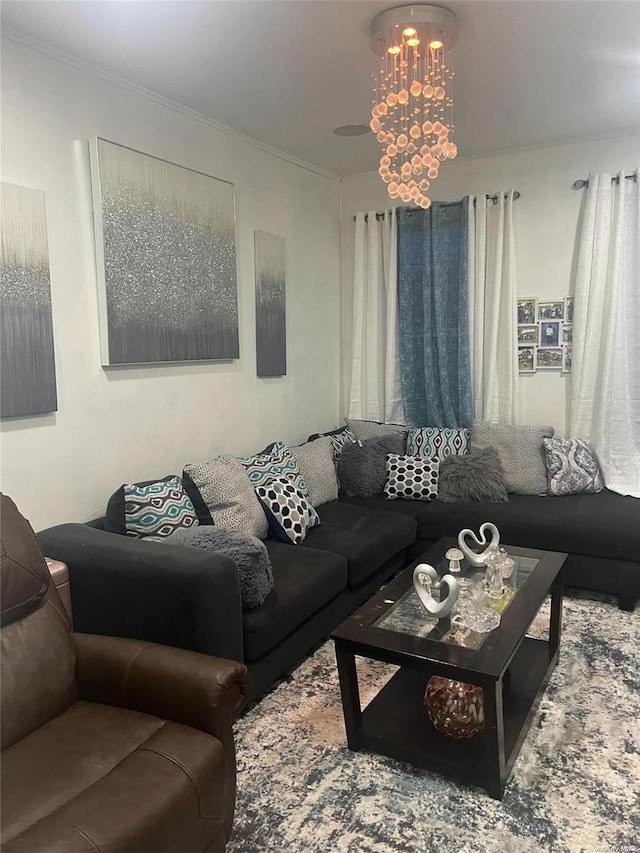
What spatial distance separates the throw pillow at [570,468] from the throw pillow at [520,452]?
51 millimetres

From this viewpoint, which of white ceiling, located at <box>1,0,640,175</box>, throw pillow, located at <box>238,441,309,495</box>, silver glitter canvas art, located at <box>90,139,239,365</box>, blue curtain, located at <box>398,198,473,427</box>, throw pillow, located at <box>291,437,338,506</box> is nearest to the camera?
white ceiling, located at <box>1,0,640,175</box>

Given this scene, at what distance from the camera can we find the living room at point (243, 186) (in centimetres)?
230

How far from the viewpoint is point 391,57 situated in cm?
247

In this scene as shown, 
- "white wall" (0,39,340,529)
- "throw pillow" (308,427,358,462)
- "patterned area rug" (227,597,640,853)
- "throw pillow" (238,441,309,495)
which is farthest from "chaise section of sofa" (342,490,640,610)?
"white wall" (0,39,340,529)

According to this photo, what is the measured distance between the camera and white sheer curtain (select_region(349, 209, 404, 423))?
4531 millimetres

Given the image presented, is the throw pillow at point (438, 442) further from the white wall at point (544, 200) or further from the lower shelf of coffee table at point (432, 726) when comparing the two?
the lower shelf of coffee table at point (432, 726)

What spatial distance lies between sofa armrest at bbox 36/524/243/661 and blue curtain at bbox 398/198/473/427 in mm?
2580

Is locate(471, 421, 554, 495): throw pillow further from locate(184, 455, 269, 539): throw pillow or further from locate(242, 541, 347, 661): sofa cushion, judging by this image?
locate(184, 455, 269, 539): throw pillow

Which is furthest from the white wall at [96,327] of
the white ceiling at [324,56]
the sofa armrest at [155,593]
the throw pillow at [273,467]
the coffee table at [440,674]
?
the coffee table at [440,674]

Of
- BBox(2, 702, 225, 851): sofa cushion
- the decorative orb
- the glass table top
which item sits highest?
the glass table top

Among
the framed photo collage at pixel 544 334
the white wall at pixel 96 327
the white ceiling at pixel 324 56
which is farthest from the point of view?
the framed photo collage at pixel 544 334

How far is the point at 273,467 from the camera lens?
3363 mm

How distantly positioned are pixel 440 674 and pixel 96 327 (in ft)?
6.63

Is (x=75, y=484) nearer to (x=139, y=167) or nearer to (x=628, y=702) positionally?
(x=139, y=167)
